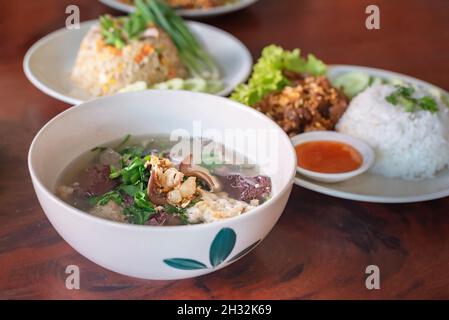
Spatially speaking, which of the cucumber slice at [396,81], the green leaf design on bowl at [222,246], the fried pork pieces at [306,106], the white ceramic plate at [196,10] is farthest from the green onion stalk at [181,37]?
the green leaf design on bowl at [222,246]

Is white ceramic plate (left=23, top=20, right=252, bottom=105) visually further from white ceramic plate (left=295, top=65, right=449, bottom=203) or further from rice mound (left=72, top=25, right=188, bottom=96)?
white ceramic plate (left=295, top=65, right=449, bottom=203)

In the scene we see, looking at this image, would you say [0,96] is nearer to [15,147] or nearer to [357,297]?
[15,147]

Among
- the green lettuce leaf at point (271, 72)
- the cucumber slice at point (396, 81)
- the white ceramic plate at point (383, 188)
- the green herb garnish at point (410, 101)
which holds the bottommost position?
the white ceramic plate at point (383, 188)

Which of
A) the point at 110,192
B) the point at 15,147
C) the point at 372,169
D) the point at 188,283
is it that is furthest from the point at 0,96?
the point at 372,169

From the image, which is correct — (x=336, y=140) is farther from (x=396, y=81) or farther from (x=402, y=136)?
(x=396, y=81)

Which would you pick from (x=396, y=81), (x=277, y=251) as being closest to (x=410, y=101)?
(x=396, y=81)

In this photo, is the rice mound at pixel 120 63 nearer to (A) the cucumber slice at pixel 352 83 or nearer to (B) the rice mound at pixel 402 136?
(A) the cucumber slice at pixel 352 83

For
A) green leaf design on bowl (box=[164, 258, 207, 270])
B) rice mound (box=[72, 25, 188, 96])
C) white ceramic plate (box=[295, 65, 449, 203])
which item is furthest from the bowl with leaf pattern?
rice mound (box=[72, 25, 188, 96])
